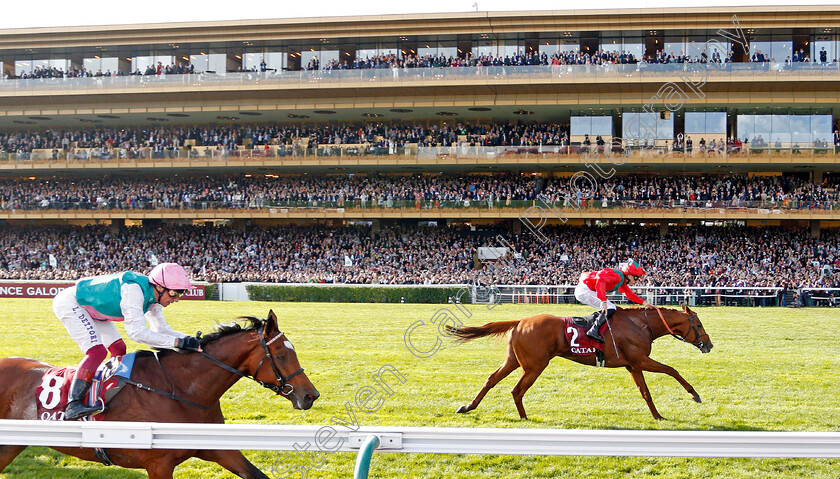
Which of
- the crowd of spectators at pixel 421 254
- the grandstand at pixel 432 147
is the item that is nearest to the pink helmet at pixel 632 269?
the crowd of spectators at pixel 421 254

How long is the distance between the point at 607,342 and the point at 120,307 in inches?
197

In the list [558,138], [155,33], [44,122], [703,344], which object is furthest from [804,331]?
[44,122]

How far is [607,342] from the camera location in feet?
24.5

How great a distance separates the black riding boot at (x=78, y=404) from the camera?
4.18 m

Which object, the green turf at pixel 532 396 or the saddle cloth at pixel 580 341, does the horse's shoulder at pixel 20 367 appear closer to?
the green turf at pixel 532 396

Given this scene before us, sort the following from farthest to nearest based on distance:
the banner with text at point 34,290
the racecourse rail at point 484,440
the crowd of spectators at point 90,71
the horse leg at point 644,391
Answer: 1. the crowd of spectators at point 90,71
2. the banner with text at point 34,290
3. the horse leg at point 644,391
4. the racecourse rail at point 484,440

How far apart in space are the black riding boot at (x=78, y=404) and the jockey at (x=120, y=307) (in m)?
0.07

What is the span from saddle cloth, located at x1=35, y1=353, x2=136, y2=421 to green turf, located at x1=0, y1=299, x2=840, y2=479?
4.28ft

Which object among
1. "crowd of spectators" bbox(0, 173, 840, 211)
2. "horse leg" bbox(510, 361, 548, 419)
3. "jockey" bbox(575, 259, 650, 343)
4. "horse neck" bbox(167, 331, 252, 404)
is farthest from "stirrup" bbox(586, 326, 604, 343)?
"crowd of spectators" bbox(0, 173, 840, 211)

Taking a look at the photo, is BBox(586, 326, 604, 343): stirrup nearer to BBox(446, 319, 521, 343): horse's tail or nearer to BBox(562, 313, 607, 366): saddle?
BBox(562, 313, 607, 366): saddle

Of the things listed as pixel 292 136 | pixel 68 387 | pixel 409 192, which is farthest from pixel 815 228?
pixel 68 387

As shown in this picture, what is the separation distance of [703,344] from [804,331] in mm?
8640

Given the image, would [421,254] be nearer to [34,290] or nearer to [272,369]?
[34,290]

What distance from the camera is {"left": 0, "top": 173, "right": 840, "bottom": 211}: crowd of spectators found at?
28.7m
